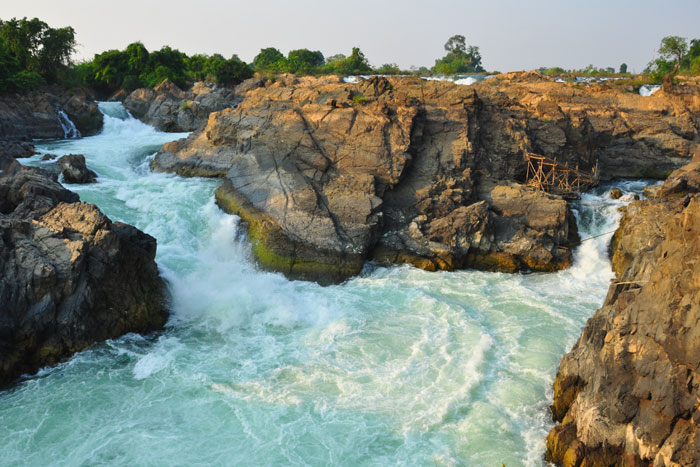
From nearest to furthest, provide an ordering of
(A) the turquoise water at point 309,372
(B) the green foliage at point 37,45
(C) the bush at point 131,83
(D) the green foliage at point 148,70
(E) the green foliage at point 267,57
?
1. (A) the turquoise water at point 309,372
2. (B) the green foliage at point 37,45
3. (C) the bush at point 131,83
4. (D) the green foliage at point 148,70
5. (E) the green foliage at point 267,57

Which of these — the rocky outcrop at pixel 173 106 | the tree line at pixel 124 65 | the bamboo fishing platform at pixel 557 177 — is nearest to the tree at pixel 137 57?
the tree line at pixel 124 65

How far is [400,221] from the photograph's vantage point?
18125 millimetres

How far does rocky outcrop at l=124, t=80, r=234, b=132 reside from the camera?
32.9 metres

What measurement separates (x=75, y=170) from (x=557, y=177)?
19.6 meters

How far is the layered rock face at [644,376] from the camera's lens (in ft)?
25.4

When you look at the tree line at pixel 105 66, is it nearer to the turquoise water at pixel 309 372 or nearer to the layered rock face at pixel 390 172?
the layered rock face at pixel 390 172

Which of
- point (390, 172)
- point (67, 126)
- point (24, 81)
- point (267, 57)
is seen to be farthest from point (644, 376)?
point (267, 57)

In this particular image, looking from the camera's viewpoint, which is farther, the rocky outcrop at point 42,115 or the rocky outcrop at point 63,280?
the rocky outcrop at point 42,115

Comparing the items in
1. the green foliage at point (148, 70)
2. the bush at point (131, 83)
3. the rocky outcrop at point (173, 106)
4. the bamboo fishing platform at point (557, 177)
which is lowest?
the bamboo fishing platform at point (557, 177)

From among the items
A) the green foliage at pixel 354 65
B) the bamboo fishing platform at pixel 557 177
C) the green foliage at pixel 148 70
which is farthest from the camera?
the green foliage at pixel 354 65

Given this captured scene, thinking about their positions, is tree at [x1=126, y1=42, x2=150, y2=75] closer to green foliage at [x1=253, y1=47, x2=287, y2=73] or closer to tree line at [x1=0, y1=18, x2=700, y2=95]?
tree line at [x1=0, y1=18, x2=700, y2=95]

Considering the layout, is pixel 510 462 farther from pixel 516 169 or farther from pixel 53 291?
pixel 516 169

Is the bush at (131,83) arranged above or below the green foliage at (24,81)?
above

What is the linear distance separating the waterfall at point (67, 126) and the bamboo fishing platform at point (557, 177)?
25411mm
